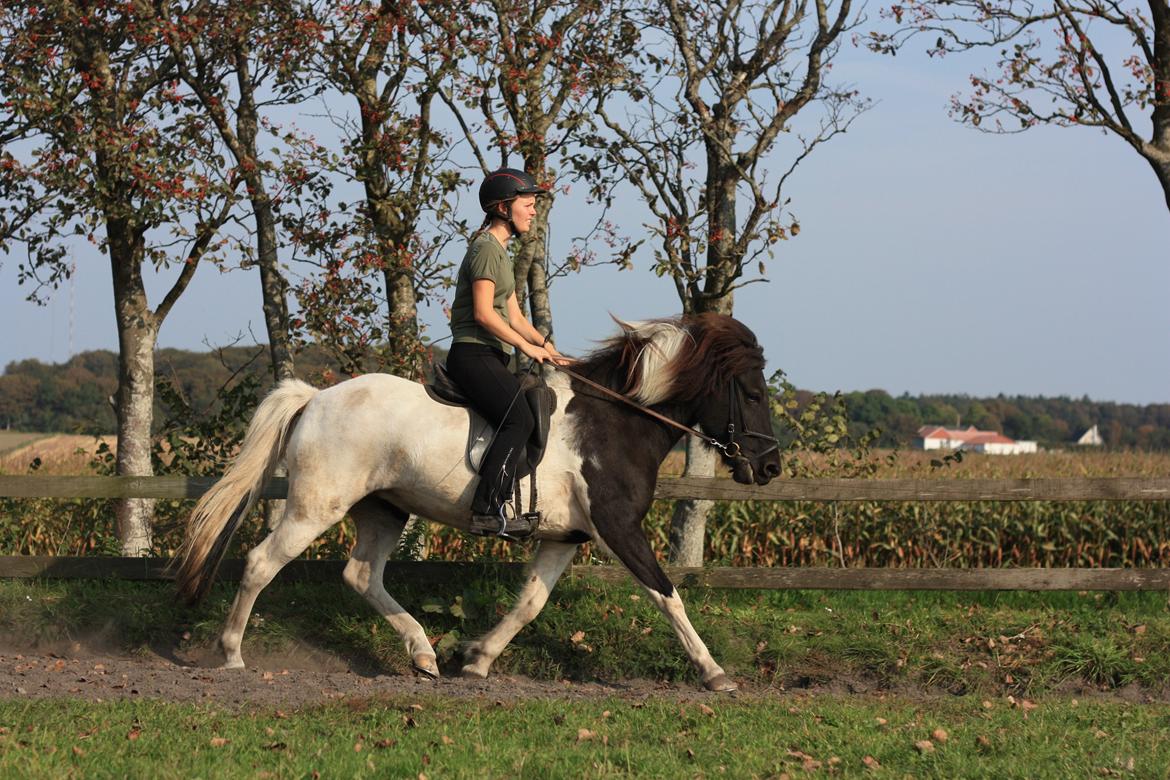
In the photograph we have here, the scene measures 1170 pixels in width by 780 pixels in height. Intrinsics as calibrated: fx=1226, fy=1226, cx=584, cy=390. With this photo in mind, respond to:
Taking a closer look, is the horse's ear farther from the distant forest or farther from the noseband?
the distant forest

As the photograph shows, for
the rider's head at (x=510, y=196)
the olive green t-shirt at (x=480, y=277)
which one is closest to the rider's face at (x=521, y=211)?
the rider's head at (x=510, y=196)

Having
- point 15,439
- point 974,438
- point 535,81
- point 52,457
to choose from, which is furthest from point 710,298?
point 974,438

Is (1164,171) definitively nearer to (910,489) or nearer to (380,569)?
(910,489)

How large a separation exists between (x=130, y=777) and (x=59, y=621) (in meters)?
4.25

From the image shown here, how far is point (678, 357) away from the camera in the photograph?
752 centimetres

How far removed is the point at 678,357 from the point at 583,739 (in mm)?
2676

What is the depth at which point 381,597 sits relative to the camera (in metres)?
7.84

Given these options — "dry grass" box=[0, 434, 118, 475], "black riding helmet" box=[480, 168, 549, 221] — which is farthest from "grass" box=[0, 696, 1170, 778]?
"dry grass" box=[0, 434, 118, 475]

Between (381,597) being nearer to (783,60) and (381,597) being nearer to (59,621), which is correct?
(59,621)

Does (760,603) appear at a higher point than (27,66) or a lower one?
lower

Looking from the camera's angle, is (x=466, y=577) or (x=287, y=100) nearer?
(x=466, y=577)

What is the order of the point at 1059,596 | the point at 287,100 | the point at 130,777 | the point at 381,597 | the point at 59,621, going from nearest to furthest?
the point at 130,777
the point at 381,597
the point at 59,621
the point at 1059,596
the point at 287,100

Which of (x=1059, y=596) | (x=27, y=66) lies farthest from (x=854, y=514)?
(x=27, y=66)

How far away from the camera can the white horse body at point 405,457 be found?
24.2 feet
